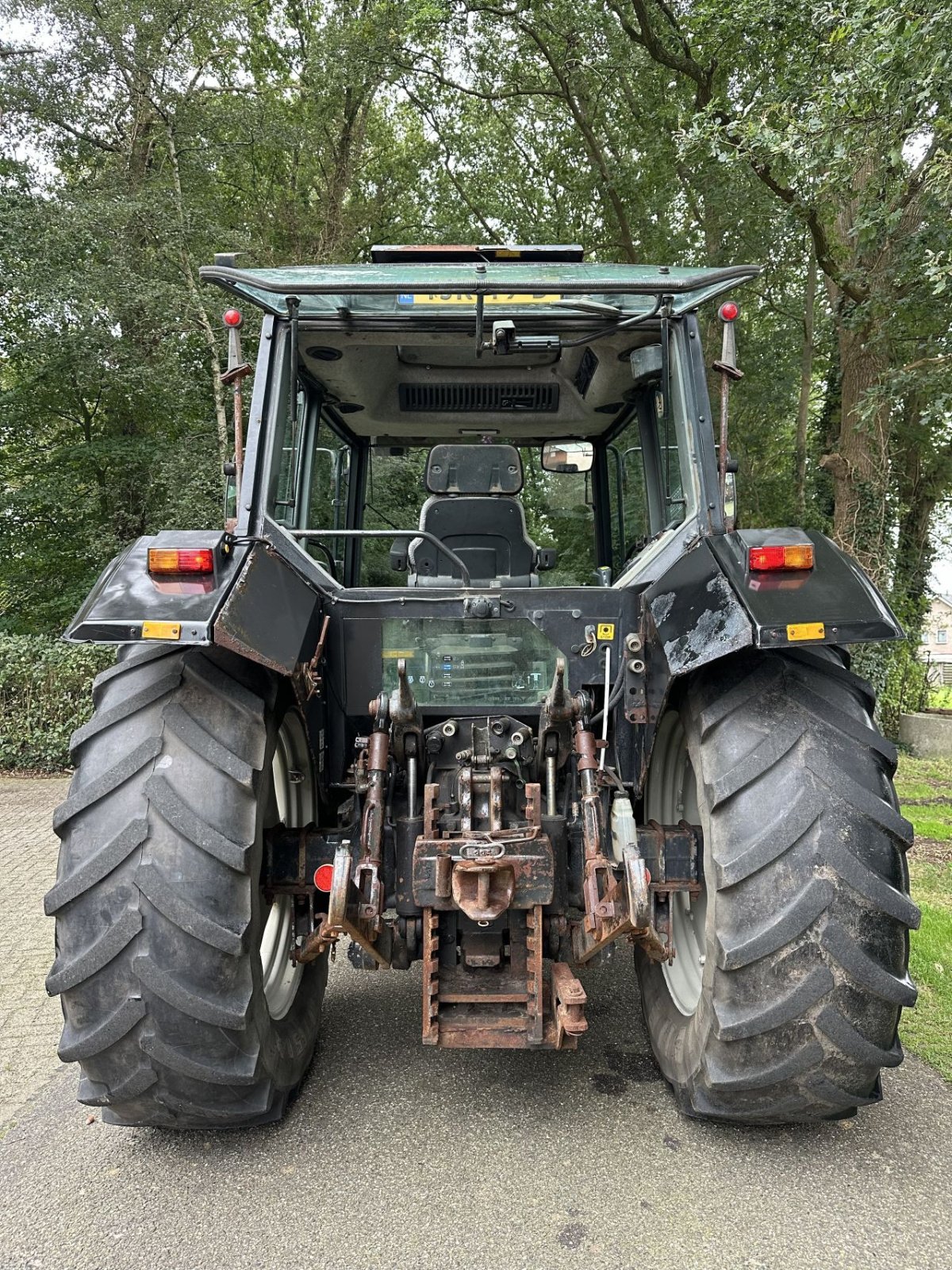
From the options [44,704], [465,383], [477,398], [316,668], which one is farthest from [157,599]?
[44,704]

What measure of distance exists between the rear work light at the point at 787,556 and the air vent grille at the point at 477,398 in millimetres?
1867

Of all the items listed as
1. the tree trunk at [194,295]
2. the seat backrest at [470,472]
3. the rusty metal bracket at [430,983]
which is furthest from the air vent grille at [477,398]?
the tree trunk at [194,295]

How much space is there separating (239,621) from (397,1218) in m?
1.61

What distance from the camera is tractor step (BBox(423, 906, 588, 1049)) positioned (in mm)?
2514

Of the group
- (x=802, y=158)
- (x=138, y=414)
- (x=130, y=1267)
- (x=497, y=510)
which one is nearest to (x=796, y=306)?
(x=802, y=158)

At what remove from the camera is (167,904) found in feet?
7.44

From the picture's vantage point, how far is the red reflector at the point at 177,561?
93.8 inches

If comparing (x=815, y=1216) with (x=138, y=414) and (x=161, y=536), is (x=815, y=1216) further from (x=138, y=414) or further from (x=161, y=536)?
(x=138, y=414)

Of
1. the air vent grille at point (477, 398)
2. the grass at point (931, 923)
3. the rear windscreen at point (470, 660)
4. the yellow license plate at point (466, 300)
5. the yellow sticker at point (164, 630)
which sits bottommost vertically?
the grass at point (931, 923)

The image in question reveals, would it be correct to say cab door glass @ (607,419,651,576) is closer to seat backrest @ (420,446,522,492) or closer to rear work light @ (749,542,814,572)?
seat backrest @ (420,446,522,492)

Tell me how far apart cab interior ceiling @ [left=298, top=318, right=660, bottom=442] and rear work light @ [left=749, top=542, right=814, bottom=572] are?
1.21 meters

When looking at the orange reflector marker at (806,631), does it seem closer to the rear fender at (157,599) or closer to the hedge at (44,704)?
the rear fender at (157,599)

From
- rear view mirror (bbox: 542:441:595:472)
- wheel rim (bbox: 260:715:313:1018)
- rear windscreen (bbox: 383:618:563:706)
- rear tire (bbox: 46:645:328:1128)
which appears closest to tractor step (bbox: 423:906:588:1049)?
rear tire (bbox: 46:645:328:1128)

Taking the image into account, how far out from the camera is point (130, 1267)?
215 cm
